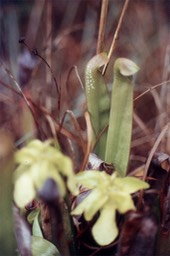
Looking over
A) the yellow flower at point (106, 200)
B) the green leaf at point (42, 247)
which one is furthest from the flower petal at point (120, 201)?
the green leaf at point (42, 247)

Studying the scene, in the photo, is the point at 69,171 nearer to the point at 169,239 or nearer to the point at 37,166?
the point at 37,166

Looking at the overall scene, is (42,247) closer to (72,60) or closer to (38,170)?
(38,170)

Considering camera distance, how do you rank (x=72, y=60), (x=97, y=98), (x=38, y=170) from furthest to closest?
1. (x=72, y=60)
2. (x=97, y=98)
3. (x=38, y=170)

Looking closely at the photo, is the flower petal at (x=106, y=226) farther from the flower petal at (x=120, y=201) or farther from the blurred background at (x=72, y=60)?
the blurred background at (x=72, y=60)

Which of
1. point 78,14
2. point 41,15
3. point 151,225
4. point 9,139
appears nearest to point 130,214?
point 151,225

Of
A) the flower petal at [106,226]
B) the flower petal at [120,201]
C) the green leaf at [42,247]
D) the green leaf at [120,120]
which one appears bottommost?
the green leaf at [42,247]

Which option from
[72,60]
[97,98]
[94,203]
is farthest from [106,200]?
[72,60]
